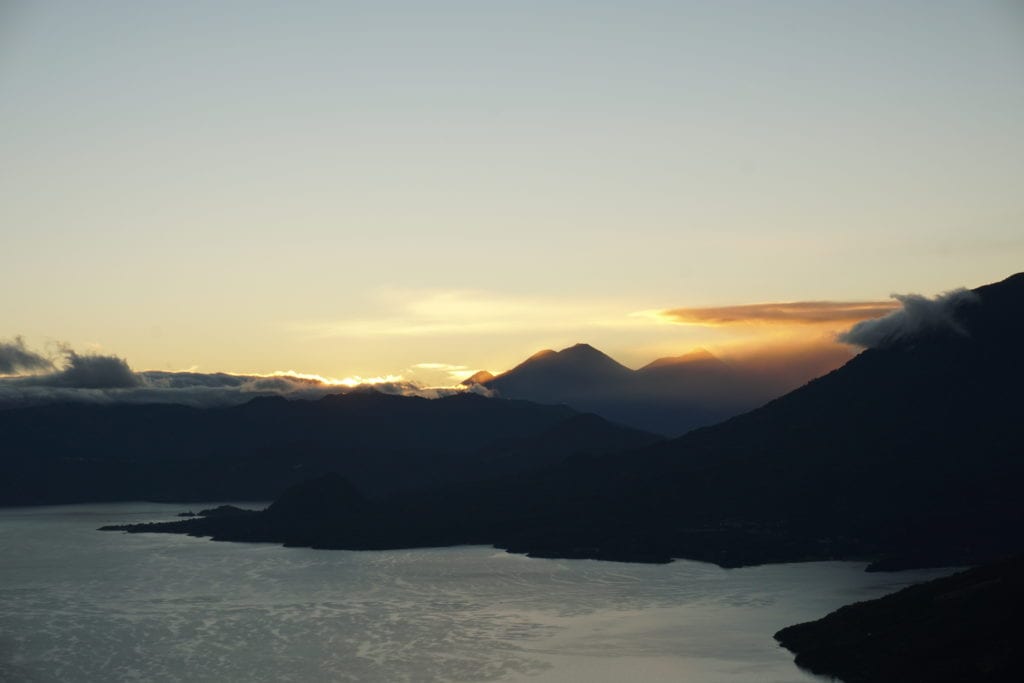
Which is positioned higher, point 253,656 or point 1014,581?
point 1014,581

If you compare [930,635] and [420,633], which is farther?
[420,633]

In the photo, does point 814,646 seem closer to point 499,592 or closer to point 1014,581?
point 1014,581

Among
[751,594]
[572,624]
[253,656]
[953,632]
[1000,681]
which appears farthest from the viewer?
[751,594]

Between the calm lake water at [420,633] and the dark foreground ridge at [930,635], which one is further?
the calm lake water at [420,633]

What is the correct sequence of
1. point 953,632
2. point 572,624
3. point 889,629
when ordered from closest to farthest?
point 953,632
point 889,629
point 572,624

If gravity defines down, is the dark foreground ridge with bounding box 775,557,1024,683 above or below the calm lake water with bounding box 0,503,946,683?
above

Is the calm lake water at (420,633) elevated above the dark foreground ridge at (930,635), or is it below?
below

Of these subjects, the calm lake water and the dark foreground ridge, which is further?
the calm lake water

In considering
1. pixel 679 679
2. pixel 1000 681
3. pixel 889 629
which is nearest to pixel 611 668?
pixel 679 679
